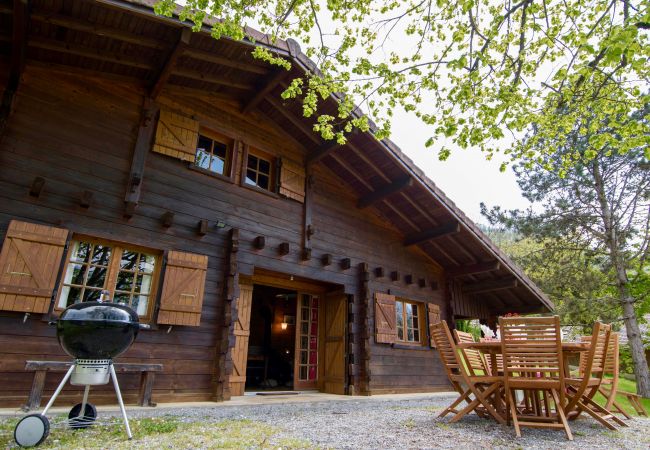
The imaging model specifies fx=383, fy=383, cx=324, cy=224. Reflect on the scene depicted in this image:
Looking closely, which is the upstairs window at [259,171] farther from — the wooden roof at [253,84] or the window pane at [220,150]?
the wooden roof at [253,84]

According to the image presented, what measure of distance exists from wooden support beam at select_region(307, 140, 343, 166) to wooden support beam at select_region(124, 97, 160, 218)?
2728 mm

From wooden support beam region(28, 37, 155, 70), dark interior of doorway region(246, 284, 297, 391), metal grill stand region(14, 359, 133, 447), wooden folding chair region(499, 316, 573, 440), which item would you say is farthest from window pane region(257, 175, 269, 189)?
wooden folding chair region(499, 316, 573, 440)

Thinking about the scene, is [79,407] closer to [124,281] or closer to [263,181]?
[124,281]

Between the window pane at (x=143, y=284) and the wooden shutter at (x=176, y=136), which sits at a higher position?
the wooden shutter at (x=176, y=136)

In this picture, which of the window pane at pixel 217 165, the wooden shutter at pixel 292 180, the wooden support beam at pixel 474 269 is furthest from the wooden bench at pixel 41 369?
the wooden support beam at pixel 474 269

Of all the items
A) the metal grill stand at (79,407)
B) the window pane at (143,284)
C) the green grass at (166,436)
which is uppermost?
the window pane at (143,284)

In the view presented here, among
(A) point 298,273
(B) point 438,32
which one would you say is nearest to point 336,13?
(B) point 438,32

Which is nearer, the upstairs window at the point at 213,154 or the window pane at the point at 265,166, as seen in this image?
the upstairs window at the point at 213,154

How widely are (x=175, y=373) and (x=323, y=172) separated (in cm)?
438

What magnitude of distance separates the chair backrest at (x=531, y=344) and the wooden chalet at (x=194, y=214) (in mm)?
3584

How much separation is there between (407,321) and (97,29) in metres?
7.31

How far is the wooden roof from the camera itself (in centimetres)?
434

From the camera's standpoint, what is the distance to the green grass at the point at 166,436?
2.46 metres

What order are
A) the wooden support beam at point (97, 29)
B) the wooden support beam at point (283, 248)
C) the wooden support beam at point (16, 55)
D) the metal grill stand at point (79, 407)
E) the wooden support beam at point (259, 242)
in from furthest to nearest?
the wooden support beam at point (283, 248)
the wooden support beam at point (259, 242)
the wooden support beam at point (97, 29)
the wooden support beam at point (16, 55)
the metal grill stand at point (79, 407)
